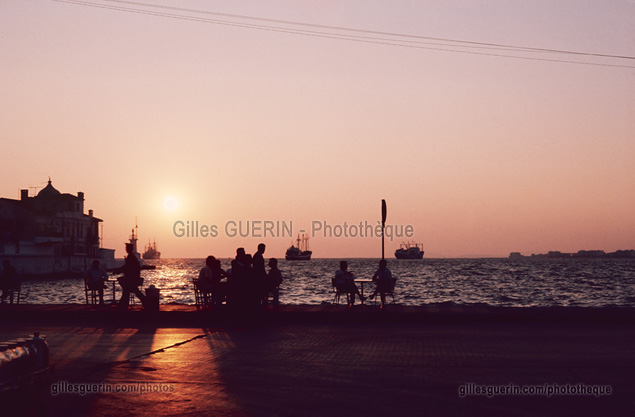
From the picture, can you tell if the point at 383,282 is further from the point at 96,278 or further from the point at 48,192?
the point at 48,192

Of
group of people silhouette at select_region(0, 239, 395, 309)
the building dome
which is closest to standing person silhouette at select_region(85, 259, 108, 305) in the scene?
group of people silhouette at select_region(0, 239, 395, 309)

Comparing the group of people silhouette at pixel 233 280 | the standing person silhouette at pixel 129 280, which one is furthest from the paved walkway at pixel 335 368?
the standing person silhouette at pixel 129 280

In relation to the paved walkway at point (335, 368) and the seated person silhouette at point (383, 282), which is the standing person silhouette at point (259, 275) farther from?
the seated person silhouette at point (383, 282)

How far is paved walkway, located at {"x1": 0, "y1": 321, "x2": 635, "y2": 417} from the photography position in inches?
316

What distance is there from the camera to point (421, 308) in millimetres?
20266

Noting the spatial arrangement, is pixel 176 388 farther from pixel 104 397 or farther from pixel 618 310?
pixel 618 310

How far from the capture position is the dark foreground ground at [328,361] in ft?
26.6

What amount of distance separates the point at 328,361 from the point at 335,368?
812 millimetres

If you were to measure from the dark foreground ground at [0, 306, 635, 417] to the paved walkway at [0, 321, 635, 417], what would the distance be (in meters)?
0.02

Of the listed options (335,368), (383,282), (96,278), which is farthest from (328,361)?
(96,278)

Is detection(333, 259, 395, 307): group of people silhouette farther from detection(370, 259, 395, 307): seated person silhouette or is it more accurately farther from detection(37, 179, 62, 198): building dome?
detection(37, 179, 62, 198): building dome

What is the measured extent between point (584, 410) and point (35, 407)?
582 centimetres

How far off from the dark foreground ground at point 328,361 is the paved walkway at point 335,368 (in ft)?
0.07

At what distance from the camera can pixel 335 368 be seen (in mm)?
10945
